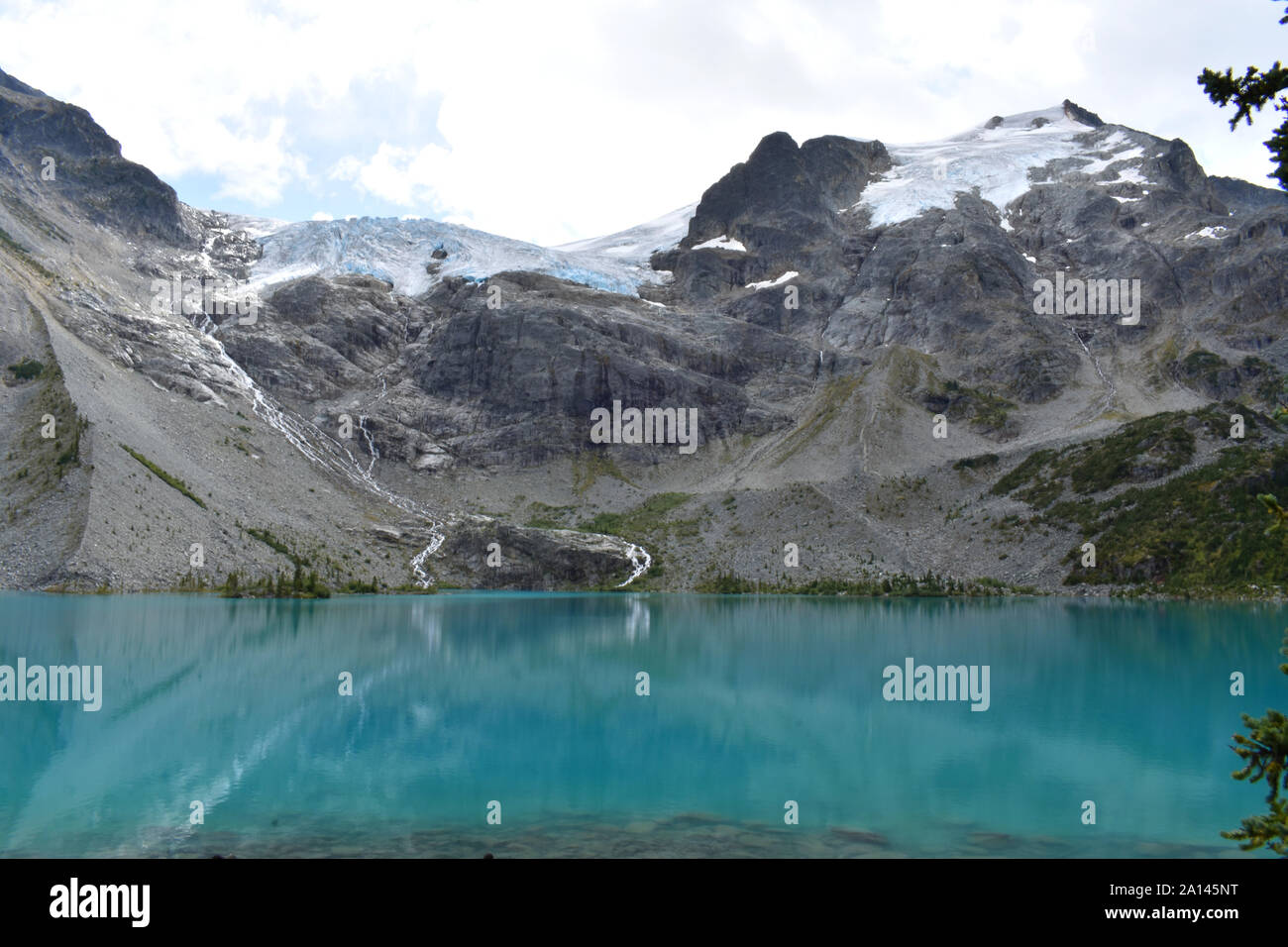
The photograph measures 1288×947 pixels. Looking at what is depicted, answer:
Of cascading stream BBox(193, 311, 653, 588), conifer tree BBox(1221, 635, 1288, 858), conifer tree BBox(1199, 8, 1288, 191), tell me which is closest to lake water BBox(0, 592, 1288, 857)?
conifer tree BBox(1221, 635, 1288, 858)

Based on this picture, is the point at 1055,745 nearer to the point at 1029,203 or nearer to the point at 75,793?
the point at 75,793

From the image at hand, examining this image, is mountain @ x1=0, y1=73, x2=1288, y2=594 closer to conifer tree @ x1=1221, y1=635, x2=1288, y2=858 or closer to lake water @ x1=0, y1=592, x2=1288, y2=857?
lake water @ x1=0, y1=592, x2=1288, y2=857

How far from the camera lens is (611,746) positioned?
22625 millimetres

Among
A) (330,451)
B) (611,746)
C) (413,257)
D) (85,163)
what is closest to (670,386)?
(330,451)

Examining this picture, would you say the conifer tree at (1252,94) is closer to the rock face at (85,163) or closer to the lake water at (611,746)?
the lake water at (611,746)

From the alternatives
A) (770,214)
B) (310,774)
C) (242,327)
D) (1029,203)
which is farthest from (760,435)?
(310,774)

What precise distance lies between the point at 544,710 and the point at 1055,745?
14.8 metres

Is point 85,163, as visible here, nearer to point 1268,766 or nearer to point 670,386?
point 670,386

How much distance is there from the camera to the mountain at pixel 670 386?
265 ft

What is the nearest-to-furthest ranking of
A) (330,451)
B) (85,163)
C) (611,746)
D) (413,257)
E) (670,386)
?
(611,746) < (330,451) < (670,386) < (85,163) < (413,257)

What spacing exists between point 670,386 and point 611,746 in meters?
121

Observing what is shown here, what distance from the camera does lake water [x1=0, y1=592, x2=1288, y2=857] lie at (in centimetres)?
1573

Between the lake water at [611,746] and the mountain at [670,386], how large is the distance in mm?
38371

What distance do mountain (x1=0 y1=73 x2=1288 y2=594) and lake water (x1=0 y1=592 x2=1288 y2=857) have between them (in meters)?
38.4
